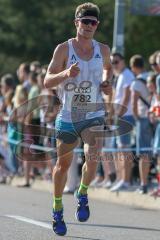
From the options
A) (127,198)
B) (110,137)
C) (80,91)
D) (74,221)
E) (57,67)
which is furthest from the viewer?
(110,137)

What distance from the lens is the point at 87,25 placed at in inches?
373

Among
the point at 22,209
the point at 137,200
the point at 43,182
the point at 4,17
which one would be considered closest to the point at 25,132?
the point at 43,182

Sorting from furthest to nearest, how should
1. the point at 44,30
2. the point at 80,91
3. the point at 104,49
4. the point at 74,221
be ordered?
the point at 44,30
the point at 74,221
the point at 104,49
the point at 80,91

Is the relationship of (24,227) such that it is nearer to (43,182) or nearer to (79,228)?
(79,228)

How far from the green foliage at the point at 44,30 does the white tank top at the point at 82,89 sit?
38.9 m

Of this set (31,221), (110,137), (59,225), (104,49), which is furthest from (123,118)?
(59,225)

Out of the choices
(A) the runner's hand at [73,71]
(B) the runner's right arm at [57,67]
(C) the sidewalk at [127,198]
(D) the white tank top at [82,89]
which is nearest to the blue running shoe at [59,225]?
(D) the white tank top at [82,89]

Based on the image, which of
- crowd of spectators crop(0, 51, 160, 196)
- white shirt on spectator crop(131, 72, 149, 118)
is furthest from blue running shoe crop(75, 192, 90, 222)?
white shirt on spectator crop(131, 72, 149, 118)

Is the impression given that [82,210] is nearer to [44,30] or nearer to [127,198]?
[127,198]

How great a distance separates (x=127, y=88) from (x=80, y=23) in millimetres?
5117

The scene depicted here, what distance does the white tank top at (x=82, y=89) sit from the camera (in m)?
9.50

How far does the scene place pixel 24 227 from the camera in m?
9.87

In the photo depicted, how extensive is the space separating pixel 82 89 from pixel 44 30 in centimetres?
4104

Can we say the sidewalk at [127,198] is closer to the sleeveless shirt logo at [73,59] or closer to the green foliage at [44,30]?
the sleeveless shirt logo at [73,59]
